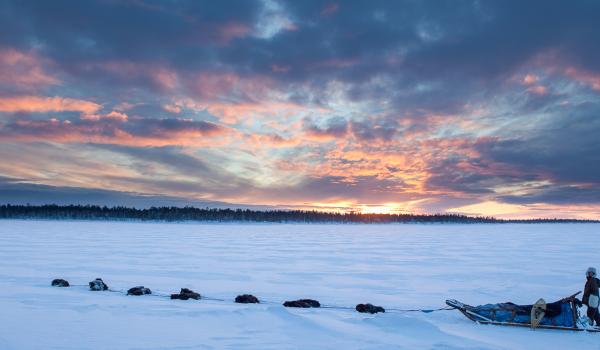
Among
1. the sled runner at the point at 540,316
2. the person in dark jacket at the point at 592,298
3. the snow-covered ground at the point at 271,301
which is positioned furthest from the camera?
the person in dark jacket at the point at 592,298

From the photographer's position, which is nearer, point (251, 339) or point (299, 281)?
point (251, 339)

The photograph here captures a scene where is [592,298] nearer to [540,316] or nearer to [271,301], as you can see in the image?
[540,316]

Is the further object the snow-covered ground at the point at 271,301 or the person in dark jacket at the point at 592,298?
the person in dark jacket at the point at 592,298

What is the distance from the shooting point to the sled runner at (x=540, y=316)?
10.6 metres

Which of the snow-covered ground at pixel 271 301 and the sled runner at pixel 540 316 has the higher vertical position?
the sled runner at pixel 540 316

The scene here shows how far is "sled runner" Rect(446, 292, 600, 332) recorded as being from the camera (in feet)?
34.8

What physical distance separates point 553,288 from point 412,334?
9.26 meters

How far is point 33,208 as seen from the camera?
575 feet

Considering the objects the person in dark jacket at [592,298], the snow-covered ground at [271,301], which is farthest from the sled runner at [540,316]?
the person in dark jacket at [592,298]

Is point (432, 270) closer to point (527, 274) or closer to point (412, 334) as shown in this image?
point (527, 274)

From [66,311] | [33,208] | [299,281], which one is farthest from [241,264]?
[33,208]

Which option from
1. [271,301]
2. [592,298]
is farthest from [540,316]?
[271,301]

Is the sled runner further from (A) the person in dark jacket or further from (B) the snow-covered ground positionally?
(A) the person in dark jacket

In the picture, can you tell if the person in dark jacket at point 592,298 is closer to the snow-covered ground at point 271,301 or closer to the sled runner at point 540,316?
the sled runner at point 540,316
